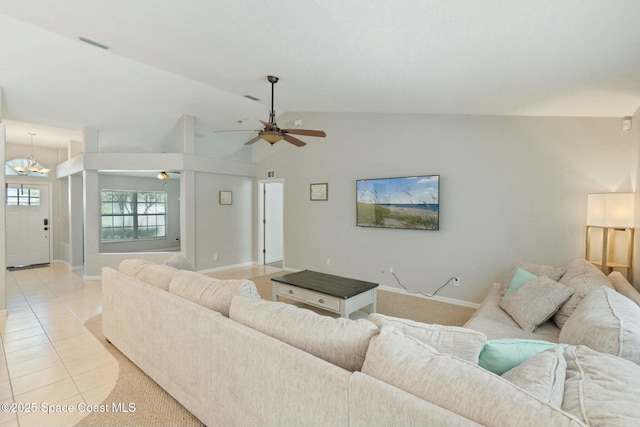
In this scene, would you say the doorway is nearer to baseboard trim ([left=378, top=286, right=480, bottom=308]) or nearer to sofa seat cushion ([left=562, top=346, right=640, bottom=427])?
baseboard trim ([left=378, top=286, right=480, bottom=308])

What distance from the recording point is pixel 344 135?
5.41 meters

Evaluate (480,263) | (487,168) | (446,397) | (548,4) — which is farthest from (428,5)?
(480,263)

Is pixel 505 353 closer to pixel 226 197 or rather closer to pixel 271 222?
pixel 226 197

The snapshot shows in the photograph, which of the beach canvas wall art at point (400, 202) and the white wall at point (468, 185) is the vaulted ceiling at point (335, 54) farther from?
the beach canvas wall art at point (400, 202)

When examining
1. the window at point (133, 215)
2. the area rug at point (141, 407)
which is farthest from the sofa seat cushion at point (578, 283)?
the window at point (133, 215)

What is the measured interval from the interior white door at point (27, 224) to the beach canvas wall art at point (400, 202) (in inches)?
284

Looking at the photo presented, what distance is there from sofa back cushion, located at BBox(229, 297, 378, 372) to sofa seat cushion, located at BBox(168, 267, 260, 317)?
290 mm

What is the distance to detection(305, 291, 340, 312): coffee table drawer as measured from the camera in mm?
3169

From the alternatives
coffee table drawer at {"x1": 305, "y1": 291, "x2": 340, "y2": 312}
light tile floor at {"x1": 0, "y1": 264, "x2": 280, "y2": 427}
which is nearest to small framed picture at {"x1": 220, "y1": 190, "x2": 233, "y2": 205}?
light tile floor at {"x1": 0, "y1": 264, "x2": 280, "y2": 427}

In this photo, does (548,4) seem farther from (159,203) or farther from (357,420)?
(159,203)

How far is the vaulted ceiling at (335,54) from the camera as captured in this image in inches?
74.7

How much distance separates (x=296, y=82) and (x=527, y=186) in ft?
10.5

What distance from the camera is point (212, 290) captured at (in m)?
2.01

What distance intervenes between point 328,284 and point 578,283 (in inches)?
91.4
